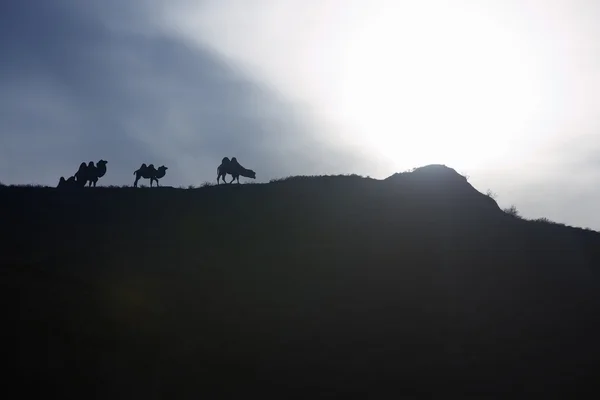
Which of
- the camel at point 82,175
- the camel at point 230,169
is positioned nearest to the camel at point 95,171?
the camel at point 82,175

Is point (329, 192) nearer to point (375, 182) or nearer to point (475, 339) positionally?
point (375, 182)

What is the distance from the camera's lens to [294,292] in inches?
1086

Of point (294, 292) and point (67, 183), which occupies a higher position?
point (67, 183)

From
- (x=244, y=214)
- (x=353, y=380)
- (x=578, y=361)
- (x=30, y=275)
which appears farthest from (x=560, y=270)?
(x=30, y=275)

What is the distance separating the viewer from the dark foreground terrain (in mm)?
20906

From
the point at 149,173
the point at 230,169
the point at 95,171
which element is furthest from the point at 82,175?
the point at 230,169

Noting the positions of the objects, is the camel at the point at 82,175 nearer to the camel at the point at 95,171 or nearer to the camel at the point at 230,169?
the camel at the point at 95,171

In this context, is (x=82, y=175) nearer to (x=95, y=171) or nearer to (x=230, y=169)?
(x=95, y=171)

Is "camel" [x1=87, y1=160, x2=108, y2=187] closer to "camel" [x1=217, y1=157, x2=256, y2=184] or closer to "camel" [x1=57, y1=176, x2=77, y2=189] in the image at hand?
"camel" [x1=57, y1=176, x2=77, y2=189]

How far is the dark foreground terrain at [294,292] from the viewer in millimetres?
20906

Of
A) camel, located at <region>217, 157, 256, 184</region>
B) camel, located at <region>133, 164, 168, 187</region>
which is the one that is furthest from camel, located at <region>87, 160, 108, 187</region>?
camel, located at <region>217, 157, 256, 184</region>

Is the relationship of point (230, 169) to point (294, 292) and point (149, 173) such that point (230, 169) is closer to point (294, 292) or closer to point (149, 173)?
point (149, 173)

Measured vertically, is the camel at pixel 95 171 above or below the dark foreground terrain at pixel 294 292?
above

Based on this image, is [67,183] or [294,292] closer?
[294,292]
